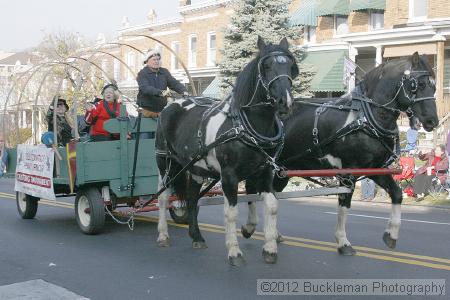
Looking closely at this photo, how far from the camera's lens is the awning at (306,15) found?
27.4 metres

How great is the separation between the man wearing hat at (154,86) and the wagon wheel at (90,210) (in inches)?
58.0

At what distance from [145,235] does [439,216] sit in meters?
6.61

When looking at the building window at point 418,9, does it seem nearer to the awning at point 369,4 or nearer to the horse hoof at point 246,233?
the awning at point 369,4

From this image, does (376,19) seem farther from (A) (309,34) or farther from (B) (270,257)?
(B) (270,257)

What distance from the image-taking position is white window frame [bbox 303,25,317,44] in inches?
1150

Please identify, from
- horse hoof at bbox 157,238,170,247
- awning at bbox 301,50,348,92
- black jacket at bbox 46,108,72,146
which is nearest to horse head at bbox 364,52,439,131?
horse hoof at bbox 157,238,170,247

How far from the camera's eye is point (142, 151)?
938cm

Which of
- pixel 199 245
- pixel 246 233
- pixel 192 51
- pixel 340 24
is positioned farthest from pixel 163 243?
pixel 192 51

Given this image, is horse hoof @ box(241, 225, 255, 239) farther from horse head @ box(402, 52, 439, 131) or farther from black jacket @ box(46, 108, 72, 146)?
black jacket @ box(46, 108, 72, 146)

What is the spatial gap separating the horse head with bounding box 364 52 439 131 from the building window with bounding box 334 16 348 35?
2155 centimetres

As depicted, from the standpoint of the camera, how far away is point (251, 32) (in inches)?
1016

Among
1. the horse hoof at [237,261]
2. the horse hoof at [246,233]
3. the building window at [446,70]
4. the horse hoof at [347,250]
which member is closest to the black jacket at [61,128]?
the horse hoof at [246,233]

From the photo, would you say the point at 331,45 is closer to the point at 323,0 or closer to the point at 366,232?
the point at 323,0

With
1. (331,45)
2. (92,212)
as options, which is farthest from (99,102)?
(331,45)
